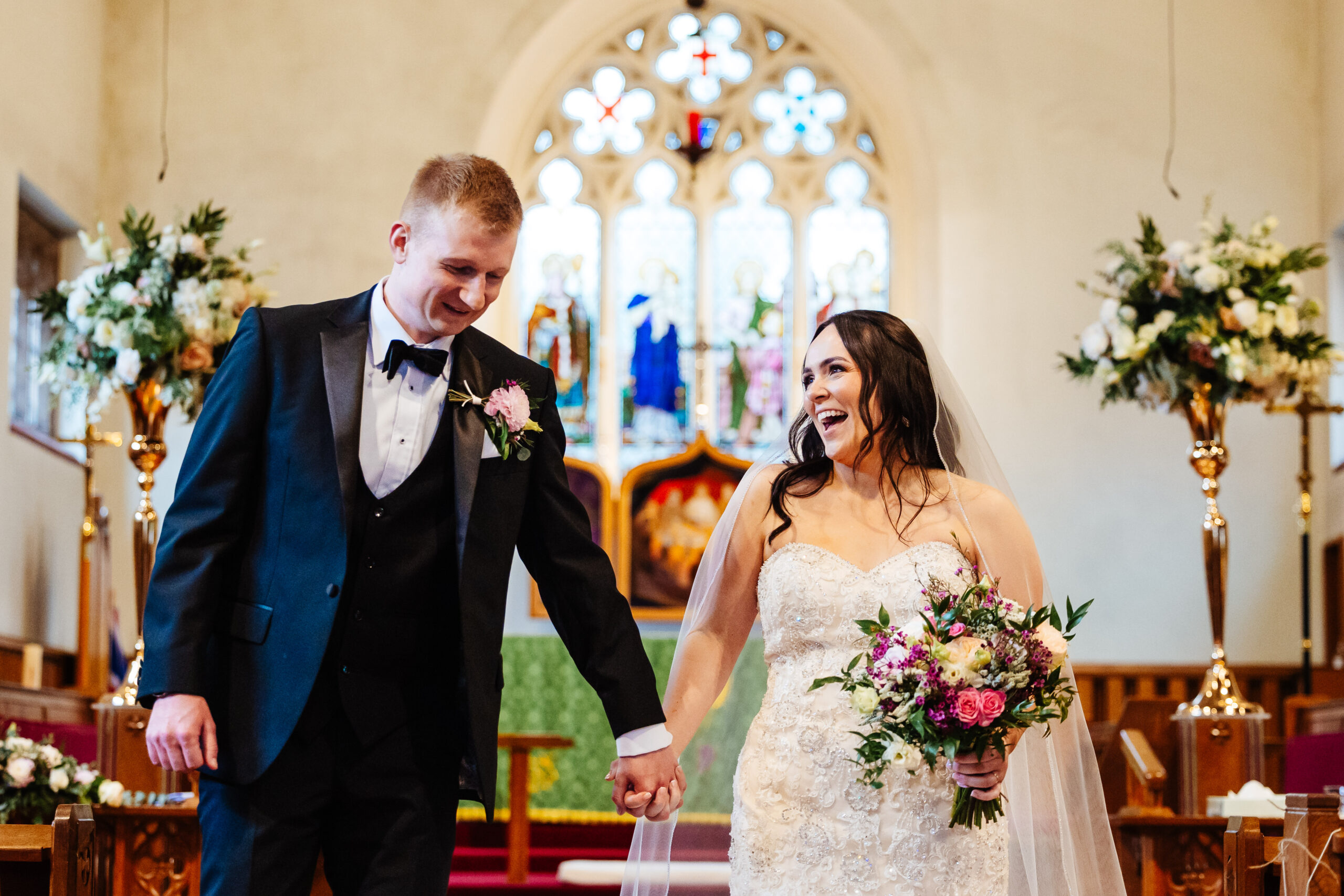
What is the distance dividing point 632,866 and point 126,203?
7.25 m

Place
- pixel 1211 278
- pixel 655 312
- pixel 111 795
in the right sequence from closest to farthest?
pixel 111 795 < pixel 1211 278 < pixel 655 312

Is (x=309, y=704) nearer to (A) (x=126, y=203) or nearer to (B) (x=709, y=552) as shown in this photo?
(B) (x=709, y=552)

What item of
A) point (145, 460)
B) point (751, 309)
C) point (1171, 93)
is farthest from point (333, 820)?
point (1171, 93)

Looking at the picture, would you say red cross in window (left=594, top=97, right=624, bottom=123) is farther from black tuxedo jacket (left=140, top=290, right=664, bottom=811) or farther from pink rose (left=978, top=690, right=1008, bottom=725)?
pink rose (left=978, top=690, right=1008, bottom=725)

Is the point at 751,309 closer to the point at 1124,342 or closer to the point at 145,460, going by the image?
the point at 1124,342

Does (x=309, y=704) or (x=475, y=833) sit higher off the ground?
(x=309, y=704)

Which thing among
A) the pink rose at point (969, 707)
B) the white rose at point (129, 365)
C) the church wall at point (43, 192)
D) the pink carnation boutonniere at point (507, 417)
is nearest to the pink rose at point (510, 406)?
the pink carnation boutonniere at point (507, 417)

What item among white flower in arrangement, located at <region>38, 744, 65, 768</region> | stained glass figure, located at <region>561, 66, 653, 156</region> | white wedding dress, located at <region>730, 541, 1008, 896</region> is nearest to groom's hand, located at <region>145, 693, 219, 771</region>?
white wedding dress, located at <region>730, 541, 1008, 896</region>

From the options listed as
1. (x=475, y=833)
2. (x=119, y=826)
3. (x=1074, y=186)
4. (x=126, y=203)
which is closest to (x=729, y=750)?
(x=475, y=833)

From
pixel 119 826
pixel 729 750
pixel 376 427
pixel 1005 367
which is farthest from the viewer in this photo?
pixel 1005 367

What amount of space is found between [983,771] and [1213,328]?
151 inches

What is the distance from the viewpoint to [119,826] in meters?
4.58

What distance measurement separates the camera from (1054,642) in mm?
3033

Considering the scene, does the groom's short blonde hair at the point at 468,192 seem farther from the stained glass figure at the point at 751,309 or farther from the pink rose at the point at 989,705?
the stained glass figure at the point at 751,309
